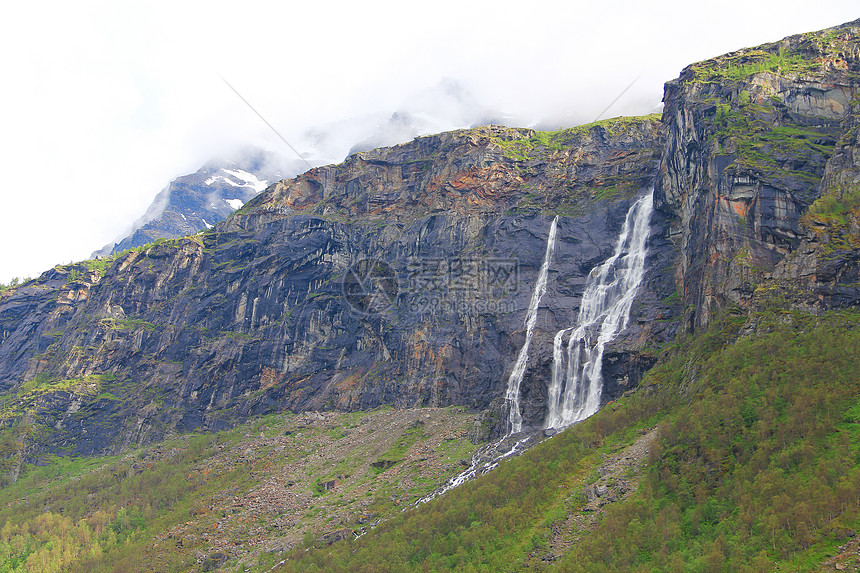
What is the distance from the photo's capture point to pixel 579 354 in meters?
125

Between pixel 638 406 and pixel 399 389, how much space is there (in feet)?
235

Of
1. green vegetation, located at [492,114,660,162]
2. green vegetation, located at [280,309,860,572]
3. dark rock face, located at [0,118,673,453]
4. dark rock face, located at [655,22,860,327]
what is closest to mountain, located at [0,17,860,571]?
green vegetation, located at [280,309,860,572]

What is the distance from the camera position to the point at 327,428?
15225cm

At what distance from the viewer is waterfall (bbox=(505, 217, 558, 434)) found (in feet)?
405

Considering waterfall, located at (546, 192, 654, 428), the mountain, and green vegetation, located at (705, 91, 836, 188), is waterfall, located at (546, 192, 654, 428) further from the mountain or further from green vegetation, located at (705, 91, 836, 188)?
green vegetation, located at (705, 91, 836, 188)

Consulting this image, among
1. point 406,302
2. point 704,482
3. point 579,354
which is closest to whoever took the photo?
point 704,482

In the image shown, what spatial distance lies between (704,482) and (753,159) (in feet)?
211

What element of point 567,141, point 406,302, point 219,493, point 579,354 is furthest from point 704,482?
point 567,141

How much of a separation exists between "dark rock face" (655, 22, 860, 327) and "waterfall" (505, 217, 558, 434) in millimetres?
29174

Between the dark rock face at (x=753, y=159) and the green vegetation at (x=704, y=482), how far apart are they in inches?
443

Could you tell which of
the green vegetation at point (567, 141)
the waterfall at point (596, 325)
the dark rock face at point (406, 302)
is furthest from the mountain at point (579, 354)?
the waterfall at point (596, 325)

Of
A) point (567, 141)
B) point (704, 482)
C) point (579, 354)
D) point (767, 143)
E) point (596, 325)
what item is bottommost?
point (704, 482)

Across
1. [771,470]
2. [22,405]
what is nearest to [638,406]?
[771,470]

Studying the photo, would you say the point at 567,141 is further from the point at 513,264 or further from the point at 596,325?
the point at 596,325
